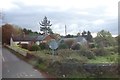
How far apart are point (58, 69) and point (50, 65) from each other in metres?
2.65

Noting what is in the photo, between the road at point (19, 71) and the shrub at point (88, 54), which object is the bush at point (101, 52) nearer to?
the shrub at point (88, 54)

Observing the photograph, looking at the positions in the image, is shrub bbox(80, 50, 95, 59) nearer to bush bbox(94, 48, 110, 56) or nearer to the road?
bush bbox(94, 48, 110, 56)

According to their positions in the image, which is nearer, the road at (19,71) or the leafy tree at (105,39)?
the road at (19,71)

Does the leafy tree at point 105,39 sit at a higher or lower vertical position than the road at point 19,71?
higher

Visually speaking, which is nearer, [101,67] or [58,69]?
[101,67]

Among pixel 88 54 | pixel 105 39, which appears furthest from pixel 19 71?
pixel 105 39

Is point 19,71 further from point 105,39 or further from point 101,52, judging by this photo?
point 105,39

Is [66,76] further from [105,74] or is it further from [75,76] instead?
[105,74]

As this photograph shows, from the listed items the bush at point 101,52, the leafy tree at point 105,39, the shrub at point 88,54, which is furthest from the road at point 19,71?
the leafy tree at point 105,39

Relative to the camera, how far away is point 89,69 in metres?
16.2

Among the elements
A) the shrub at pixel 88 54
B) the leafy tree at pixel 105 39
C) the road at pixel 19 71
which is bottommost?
the road at pixel 19 71

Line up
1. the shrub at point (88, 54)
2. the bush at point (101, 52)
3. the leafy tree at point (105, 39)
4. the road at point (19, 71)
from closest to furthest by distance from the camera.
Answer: the road at point (19, 71)
the shrub at point (88, 54)
the bush at point (101, 52)
the leafy tree at point (105, 39)

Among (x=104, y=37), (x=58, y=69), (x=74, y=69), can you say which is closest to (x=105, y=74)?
(x=74, y=69)

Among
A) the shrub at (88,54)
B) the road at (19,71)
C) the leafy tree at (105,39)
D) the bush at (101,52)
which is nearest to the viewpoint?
the road at (19,71)
